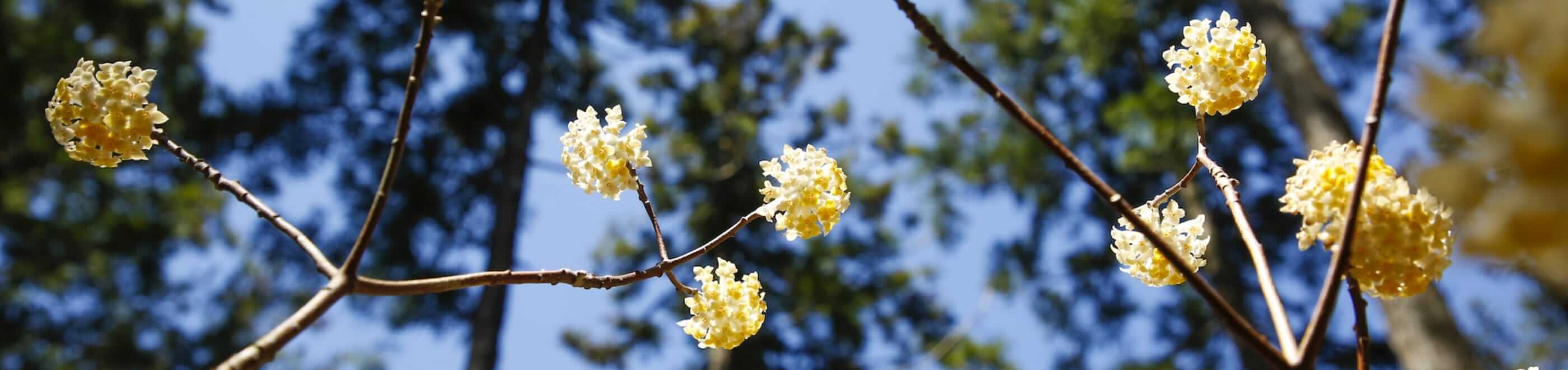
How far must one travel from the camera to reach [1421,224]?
119cm

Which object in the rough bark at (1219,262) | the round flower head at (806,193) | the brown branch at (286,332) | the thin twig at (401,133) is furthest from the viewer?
the rough bark at (1219,262)

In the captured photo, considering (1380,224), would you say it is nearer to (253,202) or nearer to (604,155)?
(604,155)

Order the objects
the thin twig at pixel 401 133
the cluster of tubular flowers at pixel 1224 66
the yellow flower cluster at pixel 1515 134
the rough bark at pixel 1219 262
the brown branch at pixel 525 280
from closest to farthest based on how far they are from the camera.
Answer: the yellow flower cluster at pixel 1515 134 → the thin twig at pixel 401 133 → the brown branch at pixel 525 280 → the cluster of tubular flowers at pixel 1224 66 → the rough bark at pixel 1219 262

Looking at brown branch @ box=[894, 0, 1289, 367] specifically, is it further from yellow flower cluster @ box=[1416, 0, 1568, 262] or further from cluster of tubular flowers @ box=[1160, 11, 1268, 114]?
cluster of tubular flowers @ box=[1160, 11, 1268, 114]

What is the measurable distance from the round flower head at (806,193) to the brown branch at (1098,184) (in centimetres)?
68

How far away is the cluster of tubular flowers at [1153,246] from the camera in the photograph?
1.66 meters

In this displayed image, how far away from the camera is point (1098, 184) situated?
1046 millimetres

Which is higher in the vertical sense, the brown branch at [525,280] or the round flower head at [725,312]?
the round flower head at [725,312]

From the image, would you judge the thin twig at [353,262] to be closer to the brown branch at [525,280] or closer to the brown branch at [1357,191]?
the brown branch at [525,280]

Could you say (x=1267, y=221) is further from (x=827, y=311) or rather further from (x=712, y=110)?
(x=712, y=110)

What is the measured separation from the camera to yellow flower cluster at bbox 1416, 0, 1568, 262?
529 mm

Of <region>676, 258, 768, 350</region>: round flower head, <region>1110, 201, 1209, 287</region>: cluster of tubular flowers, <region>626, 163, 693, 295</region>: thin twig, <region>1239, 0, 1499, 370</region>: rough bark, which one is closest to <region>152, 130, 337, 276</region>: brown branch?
<region>626, 163, 693, 295</region>: thin twig

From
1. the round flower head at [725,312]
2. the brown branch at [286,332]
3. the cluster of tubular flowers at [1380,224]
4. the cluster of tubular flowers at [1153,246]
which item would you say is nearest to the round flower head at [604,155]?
the round flower head at [725,312]

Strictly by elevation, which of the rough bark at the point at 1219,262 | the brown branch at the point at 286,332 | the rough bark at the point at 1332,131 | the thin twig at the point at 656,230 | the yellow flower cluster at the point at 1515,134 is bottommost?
the yellow flower cluster at the point at 1515,134
